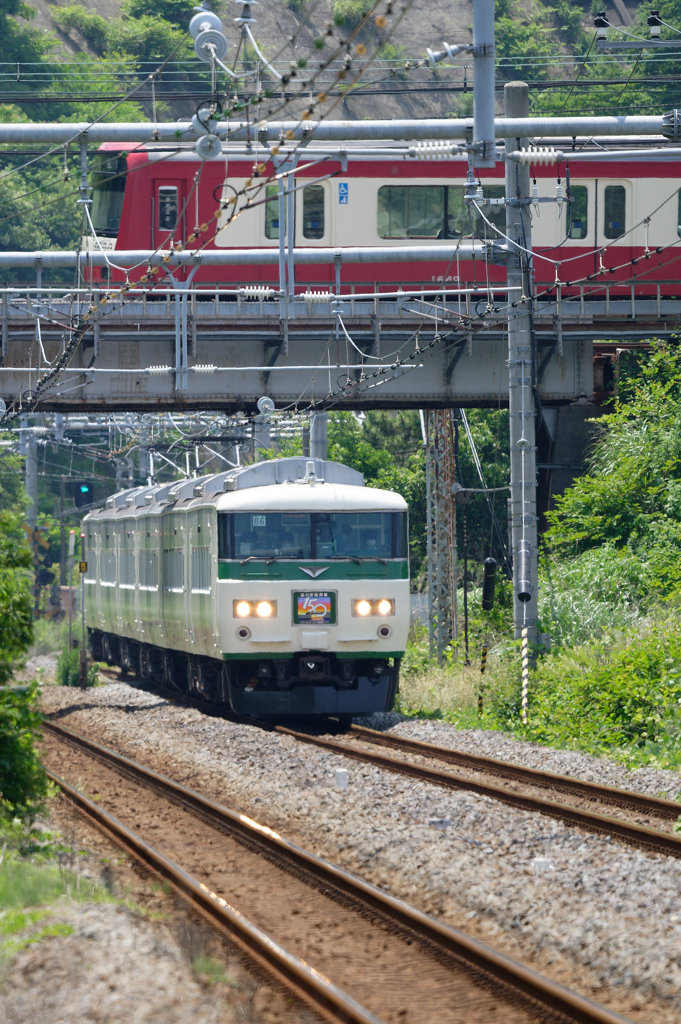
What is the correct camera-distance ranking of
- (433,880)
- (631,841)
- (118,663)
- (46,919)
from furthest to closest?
(118,663) < (631,841) < (433,880) < (46,919)

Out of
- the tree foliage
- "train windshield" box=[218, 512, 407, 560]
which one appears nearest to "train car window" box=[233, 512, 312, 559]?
"train windshield" box=[218, 512, 407, 560]

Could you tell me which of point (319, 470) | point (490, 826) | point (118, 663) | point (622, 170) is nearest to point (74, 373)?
point (319, 470)

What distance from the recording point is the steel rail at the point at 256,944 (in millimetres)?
6285

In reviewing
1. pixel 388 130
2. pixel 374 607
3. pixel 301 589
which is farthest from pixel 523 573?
pixel 388 130

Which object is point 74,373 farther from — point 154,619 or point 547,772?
point 547,772

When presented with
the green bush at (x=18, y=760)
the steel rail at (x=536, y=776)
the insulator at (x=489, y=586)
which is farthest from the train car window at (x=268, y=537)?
the green bush at (x=18, y=760)


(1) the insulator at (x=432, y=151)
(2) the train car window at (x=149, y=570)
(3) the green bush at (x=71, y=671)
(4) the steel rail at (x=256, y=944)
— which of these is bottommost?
(3) the green bush at (x=71, y=671)

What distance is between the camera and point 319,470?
1817cm

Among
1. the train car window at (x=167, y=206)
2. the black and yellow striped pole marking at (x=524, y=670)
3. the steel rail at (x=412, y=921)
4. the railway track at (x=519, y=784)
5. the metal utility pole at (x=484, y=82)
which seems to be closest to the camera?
the steel rail at (x=412, y=921)

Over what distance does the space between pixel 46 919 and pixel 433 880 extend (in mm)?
2687

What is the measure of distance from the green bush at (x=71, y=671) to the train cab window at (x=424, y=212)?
1094 cm

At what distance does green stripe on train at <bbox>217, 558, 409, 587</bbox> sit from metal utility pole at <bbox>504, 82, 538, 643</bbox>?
1876mm

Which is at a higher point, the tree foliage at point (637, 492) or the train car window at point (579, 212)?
the train car window at point (579, 212)

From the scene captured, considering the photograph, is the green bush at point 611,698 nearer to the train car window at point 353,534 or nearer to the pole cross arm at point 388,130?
the train car window at point 353,534
